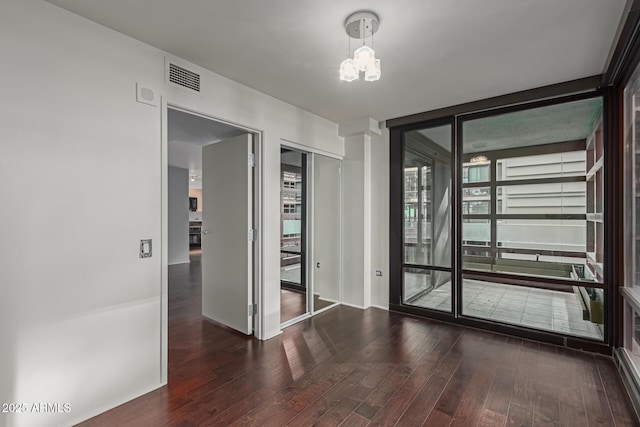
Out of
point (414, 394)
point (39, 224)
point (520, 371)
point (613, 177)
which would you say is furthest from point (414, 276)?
point (39, 224)

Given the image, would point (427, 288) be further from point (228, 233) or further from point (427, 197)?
point (228, 233)

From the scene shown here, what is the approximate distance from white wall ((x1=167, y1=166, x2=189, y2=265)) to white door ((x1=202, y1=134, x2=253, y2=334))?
459 centimetres

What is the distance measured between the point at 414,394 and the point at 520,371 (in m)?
1.03

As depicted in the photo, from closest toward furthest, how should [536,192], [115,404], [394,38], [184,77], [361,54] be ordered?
[361,54]
[115,404]
[394,38]
[184,77]
[536,192]

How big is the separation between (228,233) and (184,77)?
1642 mm

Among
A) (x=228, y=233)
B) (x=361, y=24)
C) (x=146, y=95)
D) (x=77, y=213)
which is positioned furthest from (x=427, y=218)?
(x=77, y=213)

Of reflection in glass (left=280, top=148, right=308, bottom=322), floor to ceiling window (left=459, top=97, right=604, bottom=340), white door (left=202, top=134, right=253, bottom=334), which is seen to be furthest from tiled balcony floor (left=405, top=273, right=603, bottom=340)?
white door (left=202, top=134, right=253, bottom=334)

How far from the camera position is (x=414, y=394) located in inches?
86.2

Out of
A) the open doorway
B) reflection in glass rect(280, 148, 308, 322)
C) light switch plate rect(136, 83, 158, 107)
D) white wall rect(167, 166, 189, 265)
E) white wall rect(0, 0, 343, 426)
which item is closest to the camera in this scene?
white wall rect(0, 0, 343, 426)

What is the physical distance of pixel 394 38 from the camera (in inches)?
84.2

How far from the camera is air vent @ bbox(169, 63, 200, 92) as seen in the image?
238 cm

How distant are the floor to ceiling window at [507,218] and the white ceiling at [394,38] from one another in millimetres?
550

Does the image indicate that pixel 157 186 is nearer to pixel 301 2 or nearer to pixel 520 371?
pixel 301 2

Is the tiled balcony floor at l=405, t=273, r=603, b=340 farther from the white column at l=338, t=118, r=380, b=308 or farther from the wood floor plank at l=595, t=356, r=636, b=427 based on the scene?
the white column at l=338, t=118, r=380, b=308
